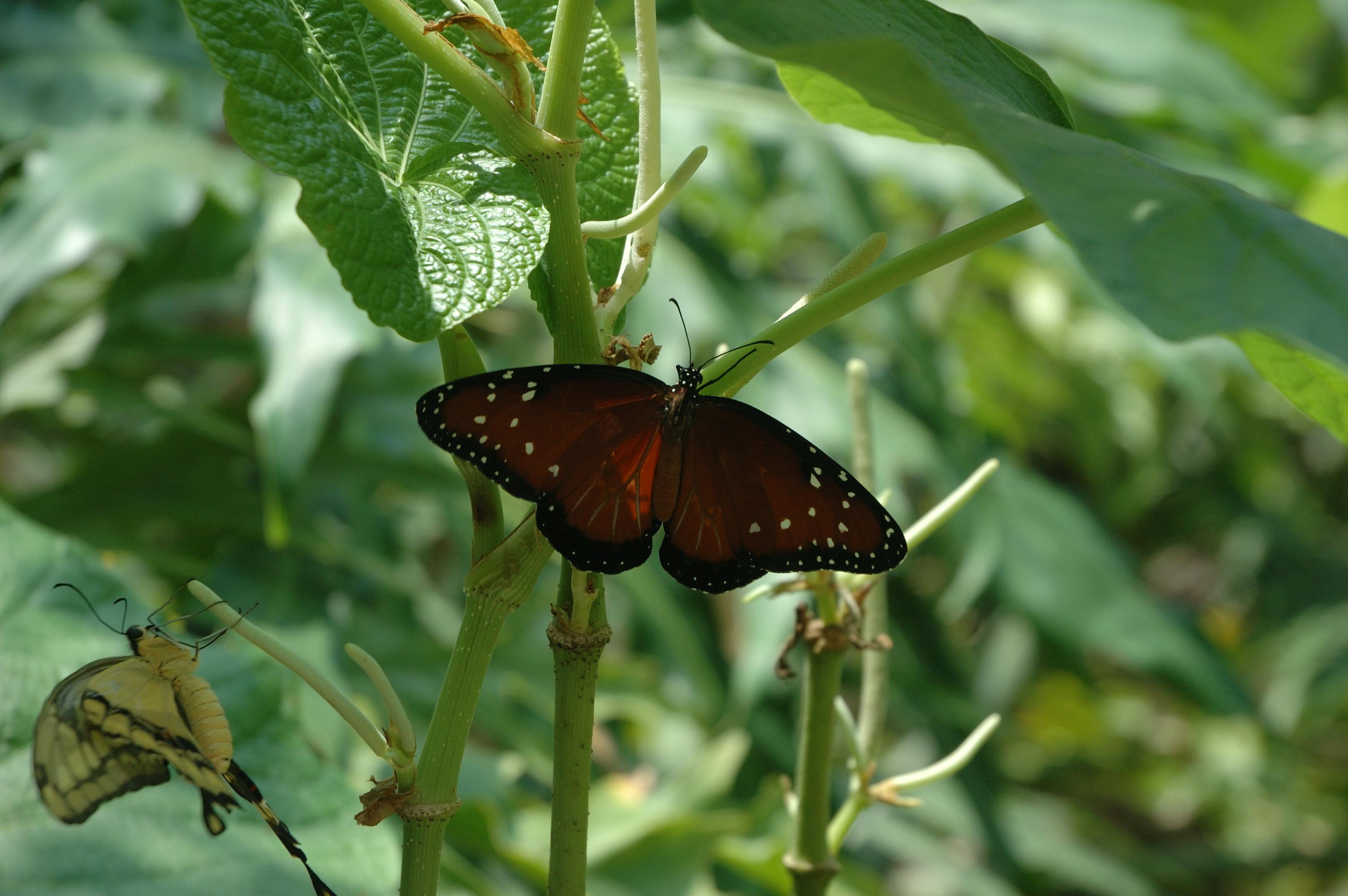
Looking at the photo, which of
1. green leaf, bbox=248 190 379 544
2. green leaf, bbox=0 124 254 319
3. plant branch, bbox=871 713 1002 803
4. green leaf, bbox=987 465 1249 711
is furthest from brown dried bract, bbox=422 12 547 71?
green leaf, bbox=987 465 1249 711

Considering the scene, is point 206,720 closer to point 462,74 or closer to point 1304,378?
point 462,74

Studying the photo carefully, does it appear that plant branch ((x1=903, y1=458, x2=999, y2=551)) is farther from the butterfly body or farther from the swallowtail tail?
the swallowtail tail

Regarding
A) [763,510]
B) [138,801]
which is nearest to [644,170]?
[763,510]

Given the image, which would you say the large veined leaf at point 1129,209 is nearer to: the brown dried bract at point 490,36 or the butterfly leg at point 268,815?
the brown dried bract at point 490,36

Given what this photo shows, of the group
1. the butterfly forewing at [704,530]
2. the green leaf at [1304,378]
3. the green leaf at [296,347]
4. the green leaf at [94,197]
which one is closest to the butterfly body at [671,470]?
the butterfly forewing at [704,530]

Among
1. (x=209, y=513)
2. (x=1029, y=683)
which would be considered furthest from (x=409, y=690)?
(x=1029, y=683)

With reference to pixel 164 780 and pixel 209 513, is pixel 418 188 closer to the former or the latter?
pixel 164 780
